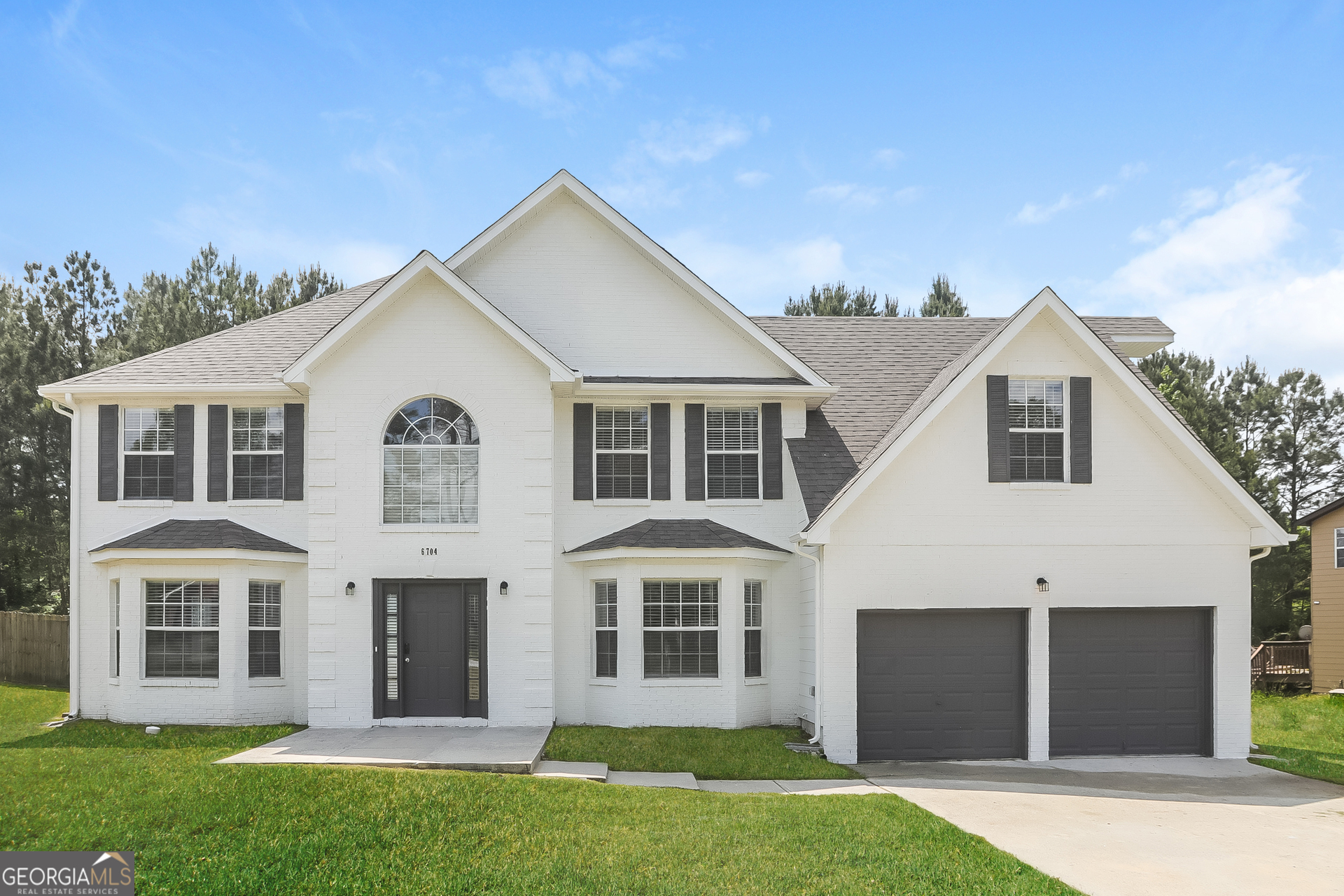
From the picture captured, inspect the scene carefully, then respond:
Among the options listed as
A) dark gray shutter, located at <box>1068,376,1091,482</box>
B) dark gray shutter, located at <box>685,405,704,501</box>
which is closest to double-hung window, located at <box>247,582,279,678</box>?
dark gray shutter, located at <box>685,405,704,501</box>

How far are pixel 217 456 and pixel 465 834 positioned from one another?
31.6 ft

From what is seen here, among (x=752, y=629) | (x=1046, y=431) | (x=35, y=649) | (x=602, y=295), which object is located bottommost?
(x=35, y=649)

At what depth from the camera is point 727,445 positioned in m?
16.5

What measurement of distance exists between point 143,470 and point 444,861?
1091 centimetres

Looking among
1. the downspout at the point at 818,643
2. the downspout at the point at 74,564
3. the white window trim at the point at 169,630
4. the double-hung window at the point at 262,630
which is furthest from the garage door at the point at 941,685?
the downspout at the point at 74,564

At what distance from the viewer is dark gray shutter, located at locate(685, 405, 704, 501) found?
53.4ft

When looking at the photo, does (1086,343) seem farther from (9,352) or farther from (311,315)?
(9,352)

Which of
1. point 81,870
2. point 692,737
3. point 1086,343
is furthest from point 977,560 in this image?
point 81,870

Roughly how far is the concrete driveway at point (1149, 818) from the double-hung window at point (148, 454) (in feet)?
39.7

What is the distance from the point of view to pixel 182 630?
1530 cm

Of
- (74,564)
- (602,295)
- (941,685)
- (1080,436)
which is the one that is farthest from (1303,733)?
(74,564)

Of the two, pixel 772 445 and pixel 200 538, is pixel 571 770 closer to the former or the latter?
pixel 772 445

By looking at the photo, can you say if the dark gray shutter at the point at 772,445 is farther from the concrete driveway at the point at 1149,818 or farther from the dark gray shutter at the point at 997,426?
the concrete driveway at the point at 1149,818

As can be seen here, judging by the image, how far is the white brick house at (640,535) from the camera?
568 inches
